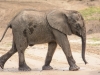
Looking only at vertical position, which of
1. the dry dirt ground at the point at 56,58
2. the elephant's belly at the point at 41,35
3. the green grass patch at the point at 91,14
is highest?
the elephant's belly at the point at 41,35

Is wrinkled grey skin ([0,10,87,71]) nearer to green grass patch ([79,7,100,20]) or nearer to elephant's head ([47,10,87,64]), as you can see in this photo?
elephant's head ([47,10,87,64])

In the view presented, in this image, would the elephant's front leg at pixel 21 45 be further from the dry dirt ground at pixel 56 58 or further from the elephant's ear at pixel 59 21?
the elephant's ear at pixel 59 21

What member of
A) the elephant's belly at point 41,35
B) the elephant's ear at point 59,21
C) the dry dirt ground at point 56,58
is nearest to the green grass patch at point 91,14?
the dry dirt ground at point 56,58

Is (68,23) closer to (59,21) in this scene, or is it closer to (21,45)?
(59,21)

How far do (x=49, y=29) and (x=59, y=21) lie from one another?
0.38 m

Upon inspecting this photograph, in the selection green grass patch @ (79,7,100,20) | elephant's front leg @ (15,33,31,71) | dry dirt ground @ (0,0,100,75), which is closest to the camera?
dry dirt ground @ (0,0,100,75)

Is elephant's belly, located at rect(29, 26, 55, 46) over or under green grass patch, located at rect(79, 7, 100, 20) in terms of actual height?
over

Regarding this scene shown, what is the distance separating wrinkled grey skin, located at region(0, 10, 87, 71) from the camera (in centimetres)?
1245

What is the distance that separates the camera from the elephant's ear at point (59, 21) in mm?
12440

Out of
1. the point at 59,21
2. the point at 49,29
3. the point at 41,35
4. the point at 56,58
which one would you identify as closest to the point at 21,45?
the point at 41,35

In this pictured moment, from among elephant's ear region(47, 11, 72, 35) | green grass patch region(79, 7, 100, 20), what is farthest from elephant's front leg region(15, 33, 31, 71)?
green grass patch region(79, 7, 100, 20)

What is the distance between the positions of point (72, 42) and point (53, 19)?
30.3ft

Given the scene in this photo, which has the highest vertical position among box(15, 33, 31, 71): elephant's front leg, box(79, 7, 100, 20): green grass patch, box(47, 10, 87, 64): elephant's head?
box(47, 10, 87, 64): elephant's head

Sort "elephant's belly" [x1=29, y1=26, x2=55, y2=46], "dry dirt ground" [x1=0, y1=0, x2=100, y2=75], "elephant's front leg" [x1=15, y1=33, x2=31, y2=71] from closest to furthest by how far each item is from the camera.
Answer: "dry dirt ground" [x1=0, y1=0, x2=100, y2=75], "elephant's belly" [x1=29, y1=26, x2=55, y2=46], "elephant's front leg" [x1=15, y1=33, x2=31, y2=71]
